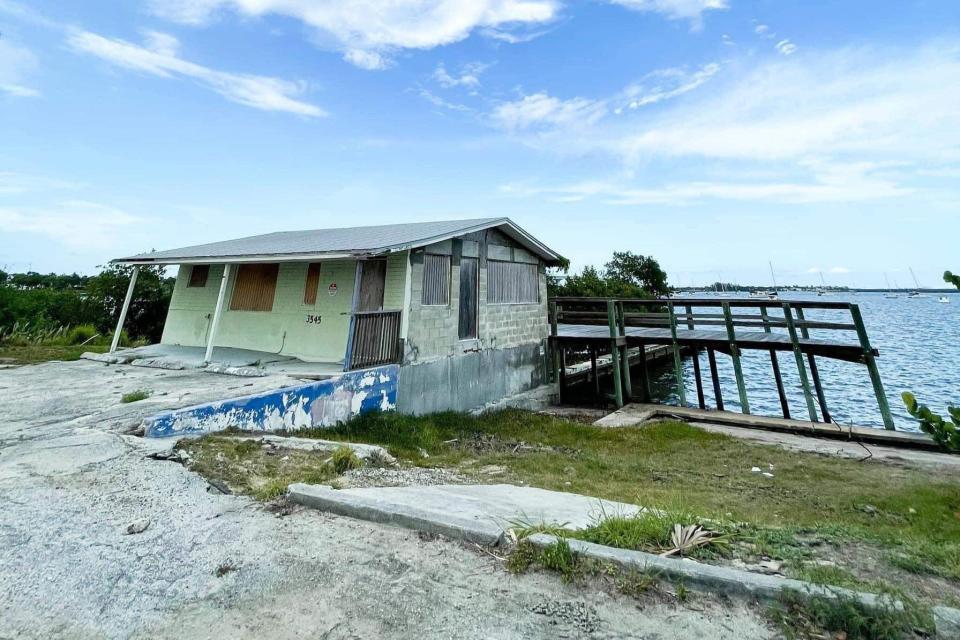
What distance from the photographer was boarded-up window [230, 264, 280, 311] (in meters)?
12.3

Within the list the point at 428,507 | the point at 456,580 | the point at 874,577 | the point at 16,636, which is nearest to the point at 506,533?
the point at 456,580

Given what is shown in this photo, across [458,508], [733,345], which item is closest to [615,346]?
[733,345]

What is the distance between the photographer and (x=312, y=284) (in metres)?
11.6

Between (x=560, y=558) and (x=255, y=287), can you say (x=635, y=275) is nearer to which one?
(x=255, y=287)

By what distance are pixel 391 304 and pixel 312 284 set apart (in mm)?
2584

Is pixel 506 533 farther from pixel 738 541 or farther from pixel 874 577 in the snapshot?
pixel 874 577

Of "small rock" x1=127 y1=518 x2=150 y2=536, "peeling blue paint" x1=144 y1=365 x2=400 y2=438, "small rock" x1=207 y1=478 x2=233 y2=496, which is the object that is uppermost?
"peeling blue paint" x1=144 y1=365 x2=400 y2=438

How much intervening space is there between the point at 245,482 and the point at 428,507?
1.91 metres

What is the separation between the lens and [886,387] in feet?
69.1

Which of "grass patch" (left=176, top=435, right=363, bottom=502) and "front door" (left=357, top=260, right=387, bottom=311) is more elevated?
"front door" (left=357, top=260, right=387, bottom=311)

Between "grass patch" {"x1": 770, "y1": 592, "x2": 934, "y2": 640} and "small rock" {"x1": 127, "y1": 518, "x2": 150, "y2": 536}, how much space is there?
13.7 feet

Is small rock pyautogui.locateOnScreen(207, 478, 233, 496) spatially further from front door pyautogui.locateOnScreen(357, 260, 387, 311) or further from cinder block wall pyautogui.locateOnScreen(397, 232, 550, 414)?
front door pyautogui.locateOnScreen(357, 260, 387, 311)

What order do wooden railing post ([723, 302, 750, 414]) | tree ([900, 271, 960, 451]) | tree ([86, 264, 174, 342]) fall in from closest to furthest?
1. tree ([900, 271, 960, 451])
2. wooden railing post ([723, 302, 750, 414])
3. tree ([86, 264, 174, 342])

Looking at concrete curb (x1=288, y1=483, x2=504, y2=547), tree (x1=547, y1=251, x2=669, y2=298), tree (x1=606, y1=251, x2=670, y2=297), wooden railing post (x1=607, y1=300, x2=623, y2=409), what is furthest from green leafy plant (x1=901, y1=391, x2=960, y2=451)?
tree (x1=606, y1=251, x2=670, y2=297)
